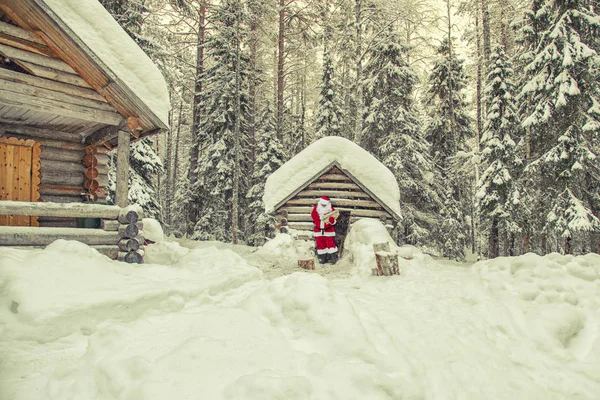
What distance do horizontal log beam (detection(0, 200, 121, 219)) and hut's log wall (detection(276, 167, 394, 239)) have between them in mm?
5793

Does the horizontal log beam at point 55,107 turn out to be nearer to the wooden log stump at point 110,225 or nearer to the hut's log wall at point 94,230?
the hut's log wall at point 94,230

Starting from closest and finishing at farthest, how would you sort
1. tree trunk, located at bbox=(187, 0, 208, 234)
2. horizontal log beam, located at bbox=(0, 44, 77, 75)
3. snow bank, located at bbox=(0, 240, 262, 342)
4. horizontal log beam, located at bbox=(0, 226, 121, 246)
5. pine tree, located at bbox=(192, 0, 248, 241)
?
snow bank, located at bbox=(0, 240, 262, 342) → horizontal log beam, located at bbox=(0, 226, 121, 246) → horizontal log beam, located at bbox=(0, 44, 77, 75) → tree trunk, located at bbox=(187, 0, 208, 234) → pine tree, located at bbox=(192, 0, 248, 241)

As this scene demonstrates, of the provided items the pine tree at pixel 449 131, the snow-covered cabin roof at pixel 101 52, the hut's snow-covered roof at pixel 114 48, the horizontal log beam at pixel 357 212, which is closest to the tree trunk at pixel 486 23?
the pine tree at pixel 449 131

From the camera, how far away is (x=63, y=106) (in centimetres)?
628

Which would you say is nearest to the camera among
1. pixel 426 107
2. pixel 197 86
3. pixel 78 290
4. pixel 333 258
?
pixel 78 290

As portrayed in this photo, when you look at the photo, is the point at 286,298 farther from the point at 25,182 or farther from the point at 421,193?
the point at 421,193

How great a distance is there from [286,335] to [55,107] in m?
6.29

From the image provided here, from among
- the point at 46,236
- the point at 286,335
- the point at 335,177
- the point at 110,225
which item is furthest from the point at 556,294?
the point at 46,236

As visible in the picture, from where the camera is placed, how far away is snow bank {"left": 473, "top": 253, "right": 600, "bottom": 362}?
378 centimetres

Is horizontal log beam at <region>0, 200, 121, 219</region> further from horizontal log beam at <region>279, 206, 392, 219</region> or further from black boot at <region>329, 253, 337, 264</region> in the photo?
horizontal log beam at <region>279, 206, 392, 219</region>

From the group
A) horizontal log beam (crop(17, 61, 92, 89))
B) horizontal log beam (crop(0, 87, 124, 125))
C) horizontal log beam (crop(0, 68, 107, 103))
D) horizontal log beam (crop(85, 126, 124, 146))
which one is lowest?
horizontal log beam (crop(85, 126, 124, 146))

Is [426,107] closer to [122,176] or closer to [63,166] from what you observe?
[122,176]

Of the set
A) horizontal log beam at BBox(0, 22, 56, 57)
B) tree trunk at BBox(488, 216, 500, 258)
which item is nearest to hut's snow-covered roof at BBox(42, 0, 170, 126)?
horizontal log beam at BBox(0, 22, 56, 57)

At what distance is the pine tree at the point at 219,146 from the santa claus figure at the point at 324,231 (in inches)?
460
